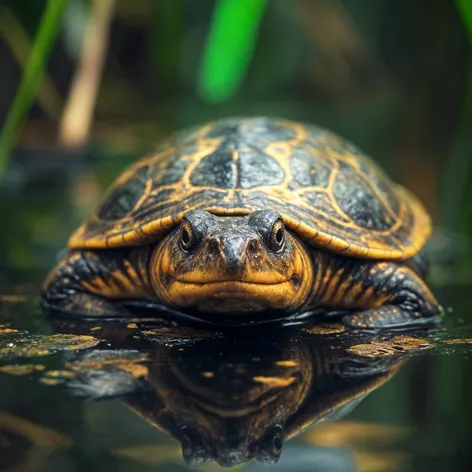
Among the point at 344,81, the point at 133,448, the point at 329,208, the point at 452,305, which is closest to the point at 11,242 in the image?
the point at 329,208

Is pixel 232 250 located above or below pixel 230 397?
above

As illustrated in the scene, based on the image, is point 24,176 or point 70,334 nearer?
point 70,334

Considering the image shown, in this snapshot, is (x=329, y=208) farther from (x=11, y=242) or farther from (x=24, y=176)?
(x=24, y=176)

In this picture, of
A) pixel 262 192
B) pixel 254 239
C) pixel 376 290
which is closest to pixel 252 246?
pixel 254 239

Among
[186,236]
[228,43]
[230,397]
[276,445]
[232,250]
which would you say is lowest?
[276,445]

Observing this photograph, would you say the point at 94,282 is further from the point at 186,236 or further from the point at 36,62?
the point at 36,62

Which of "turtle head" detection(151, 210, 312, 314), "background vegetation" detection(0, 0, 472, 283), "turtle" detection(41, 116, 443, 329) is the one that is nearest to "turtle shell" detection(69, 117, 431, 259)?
"turtle" detection(41, 116, 443, 329)

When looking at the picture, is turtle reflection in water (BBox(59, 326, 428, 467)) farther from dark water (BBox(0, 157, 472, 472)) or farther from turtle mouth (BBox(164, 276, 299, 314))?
turtle mouth (BBox(164, 276, 299, 314))

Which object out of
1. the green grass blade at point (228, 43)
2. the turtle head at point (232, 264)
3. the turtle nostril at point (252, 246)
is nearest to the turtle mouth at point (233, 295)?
the turtle head at point (232, 264)
